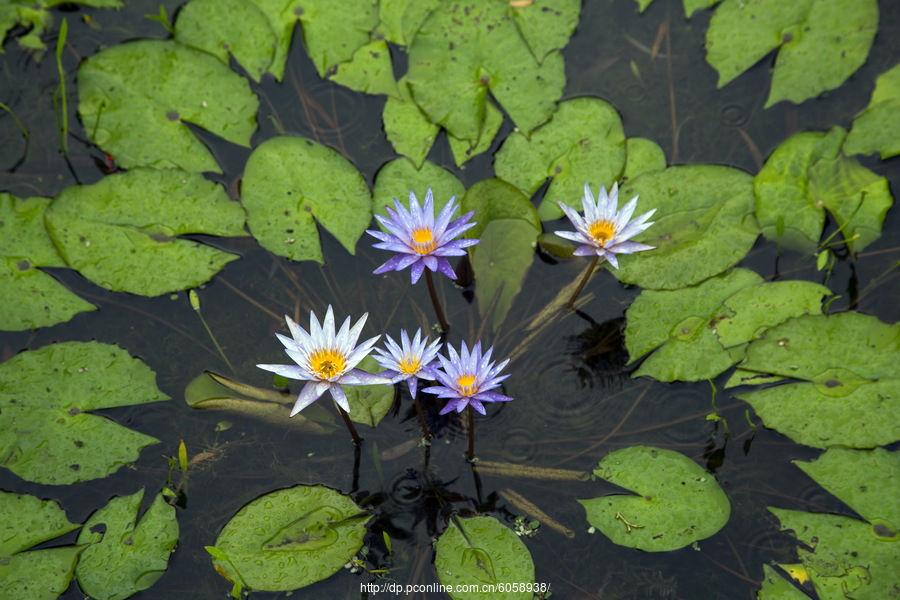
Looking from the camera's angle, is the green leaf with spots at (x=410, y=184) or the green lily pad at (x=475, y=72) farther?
the green lily pad at (x=475, y=72)

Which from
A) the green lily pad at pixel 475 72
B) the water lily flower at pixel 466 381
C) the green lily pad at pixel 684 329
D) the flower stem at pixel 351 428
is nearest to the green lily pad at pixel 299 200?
the green lily pad at pixel 475 72

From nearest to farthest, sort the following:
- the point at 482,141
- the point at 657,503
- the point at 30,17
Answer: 1. the point at 657,503
2. the point at 482,141
3. the point at 30,17

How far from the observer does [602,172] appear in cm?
423

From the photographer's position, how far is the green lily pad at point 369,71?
459 cm

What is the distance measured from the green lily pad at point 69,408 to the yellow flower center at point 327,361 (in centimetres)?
118

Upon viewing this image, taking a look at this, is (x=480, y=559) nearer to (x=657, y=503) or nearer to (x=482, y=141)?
(x=657, y=503)

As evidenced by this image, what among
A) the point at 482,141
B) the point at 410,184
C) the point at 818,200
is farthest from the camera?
the point at 482,141

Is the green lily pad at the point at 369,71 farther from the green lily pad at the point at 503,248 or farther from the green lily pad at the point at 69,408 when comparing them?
the green lily pad at the point at 69,408

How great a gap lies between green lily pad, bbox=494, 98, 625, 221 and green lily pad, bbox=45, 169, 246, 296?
173cm

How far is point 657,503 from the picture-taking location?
3.50 metres

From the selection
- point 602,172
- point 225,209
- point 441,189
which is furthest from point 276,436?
point 602,172

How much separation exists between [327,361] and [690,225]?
2249 millimetres

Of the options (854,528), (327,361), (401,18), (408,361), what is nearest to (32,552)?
(327,361)

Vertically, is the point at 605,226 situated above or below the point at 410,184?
below
